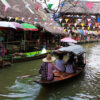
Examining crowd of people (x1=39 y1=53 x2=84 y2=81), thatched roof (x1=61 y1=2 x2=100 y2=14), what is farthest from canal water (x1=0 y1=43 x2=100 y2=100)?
thatched roof (x1=61 y1=2 x2=100 y2=14)

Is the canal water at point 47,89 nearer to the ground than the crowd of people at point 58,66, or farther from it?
nearer to the ground

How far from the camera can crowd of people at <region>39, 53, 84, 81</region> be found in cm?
668

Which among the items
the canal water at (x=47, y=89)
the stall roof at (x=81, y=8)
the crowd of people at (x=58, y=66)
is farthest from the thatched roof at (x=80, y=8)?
the canal water at (x=47, y=89)

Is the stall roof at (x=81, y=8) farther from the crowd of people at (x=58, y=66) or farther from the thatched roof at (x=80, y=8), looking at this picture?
the crowd of people at (x=58, y=66)

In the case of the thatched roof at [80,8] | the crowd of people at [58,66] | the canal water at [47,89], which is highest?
the thatched roof at [80,8]

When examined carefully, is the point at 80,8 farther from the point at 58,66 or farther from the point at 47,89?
the point at 47,89

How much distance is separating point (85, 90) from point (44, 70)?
2047 mm

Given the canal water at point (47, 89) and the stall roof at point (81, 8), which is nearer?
the canal water at point (47, 89)

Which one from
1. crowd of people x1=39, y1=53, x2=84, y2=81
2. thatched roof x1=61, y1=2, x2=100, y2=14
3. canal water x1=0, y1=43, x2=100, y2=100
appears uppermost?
thatched roof x1=61, y1=2, x2=100, y2=14

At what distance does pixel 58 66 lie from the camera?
8.45 m

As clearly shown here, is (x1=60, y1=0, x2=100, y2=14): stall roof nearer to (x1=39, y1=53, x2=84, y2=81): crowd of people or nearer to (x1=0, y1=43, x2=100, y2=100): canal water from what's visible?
(x1=39, y1=53, x2=84, y2=81): crowd of people

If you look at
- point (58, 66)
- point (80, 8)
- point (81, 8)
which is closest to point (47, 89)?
point (58, 66)

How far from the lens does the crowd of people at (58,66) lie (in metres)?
6.68

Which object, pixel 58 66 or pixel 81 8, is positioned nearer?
pixel 58 66
